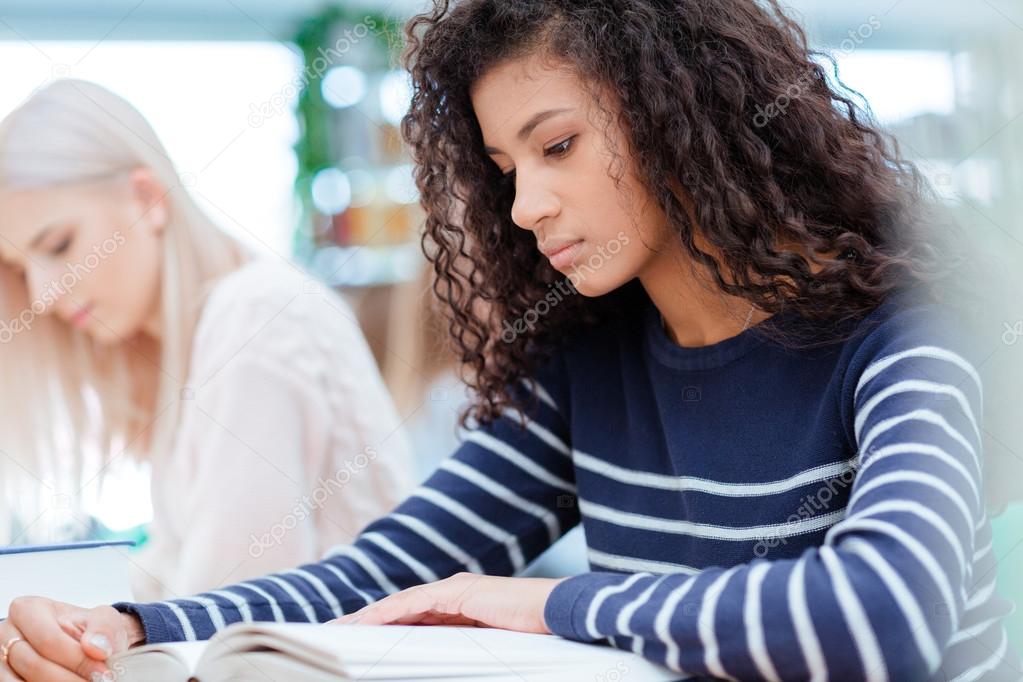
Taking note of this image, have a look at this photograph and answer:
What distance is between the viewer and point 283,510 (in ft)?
4.11

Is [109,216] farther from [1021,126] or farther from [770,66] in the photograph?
[1021,126]

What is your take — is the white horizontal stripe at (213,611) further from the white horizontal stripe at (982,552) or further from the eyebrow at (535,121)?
the white horizontal stripe at (982,552)

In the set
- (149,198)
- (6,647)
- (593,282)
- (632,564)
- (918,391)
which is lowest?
(6,647)

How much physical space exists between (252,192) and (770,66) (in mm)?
1987

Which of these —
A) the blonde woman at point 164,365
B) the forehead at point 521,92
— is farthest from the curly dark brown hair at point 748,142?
the blonde woman at point 164,365

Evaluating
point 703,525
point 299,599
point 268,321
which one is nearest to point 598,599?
point 703,525

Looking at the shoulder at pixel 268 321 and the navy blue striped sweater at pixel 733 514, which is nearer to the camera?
the navy blue striped sweater at pixel 733 514

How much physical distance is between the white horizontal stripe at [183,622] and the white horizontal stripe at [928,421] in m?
0.52

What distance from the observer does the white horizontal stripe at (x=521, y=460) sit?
102cm

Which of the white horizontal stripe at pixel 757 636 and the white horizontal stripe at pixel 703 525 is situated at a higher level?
the white horizontal stripe at pixel 703 525

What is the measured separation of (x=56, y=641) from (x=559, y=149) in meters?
0.53

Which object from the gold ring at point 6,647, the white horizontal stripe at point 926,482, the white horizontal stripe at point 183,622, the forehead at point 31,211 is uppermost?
the forehead at point 31,211

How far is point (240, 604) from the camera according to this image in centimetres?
85

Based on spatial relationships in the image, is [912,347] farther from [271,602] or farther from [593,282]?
[271,602]
